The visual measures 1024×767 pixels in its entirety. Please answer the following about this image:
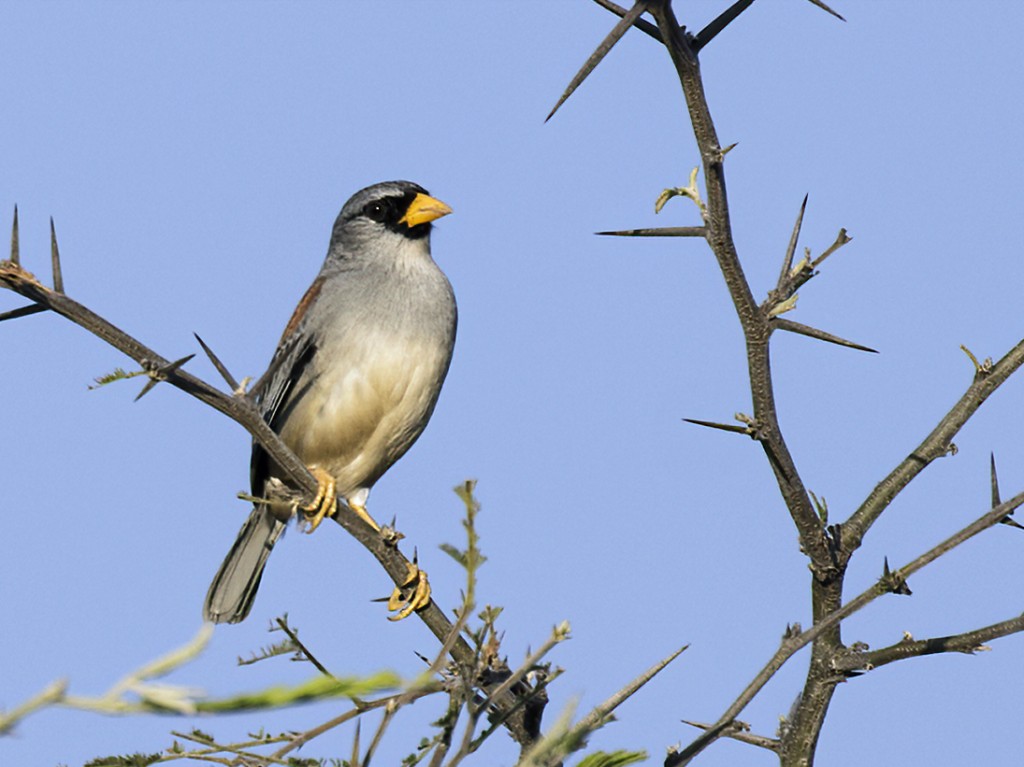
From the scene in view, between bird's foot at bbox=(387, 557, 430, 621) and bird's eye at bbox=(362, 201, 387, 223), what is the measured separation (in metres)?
3.10

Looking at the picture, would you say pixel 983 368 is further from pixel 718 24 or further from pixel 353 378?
pixel 353 378

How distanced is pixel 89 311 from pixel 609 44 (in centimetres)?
139

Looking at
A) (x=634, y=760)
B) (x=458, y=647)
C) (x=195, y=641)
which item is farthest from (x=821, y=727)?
(x=195, y=641)

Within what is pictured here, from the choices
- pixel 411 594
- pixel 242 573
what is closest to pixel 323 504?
pixel 411 594

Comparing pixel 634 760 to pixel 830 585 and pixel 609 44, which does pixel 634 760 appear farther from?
pixel 609 44

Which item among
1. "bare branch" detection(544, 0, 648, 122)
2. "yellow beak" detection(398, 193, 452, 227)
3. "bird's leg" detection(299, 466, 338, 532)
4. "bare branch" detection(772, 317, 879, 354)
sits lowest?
"bare branch" detection(772, 317, 879, 354)

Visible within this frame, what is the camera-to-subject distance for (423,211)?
803 centimetres

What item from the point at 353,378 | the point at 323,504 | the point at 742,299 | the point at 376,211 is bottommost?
the point at 742,299

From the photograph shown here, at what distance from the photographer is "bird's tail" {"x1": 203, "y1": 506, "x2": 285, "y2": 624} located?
25.6ft

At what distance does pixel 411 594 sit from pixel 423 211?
3771mm

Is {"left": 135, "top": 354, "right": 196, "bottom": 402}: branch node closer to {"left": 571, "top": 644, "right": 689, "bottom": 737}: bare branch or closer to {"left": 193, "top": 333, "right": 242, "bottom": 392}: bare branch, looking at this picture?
{"left": 193, "top": 333, "right": 242, "bottom": 392}: bare branch

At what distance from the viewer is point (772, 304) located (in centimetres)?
328

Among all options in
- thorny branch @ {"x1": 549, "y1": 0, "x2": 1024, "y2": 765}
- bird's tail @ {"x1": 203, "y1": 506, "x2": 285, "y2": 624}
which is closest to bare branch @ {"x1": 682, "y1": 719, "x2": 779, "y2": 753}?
thorny branch @ {"x1": 549, "y1": 0, "x2": 1024, "y2": 765}

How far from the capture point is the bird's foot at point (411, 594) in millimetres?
4481
